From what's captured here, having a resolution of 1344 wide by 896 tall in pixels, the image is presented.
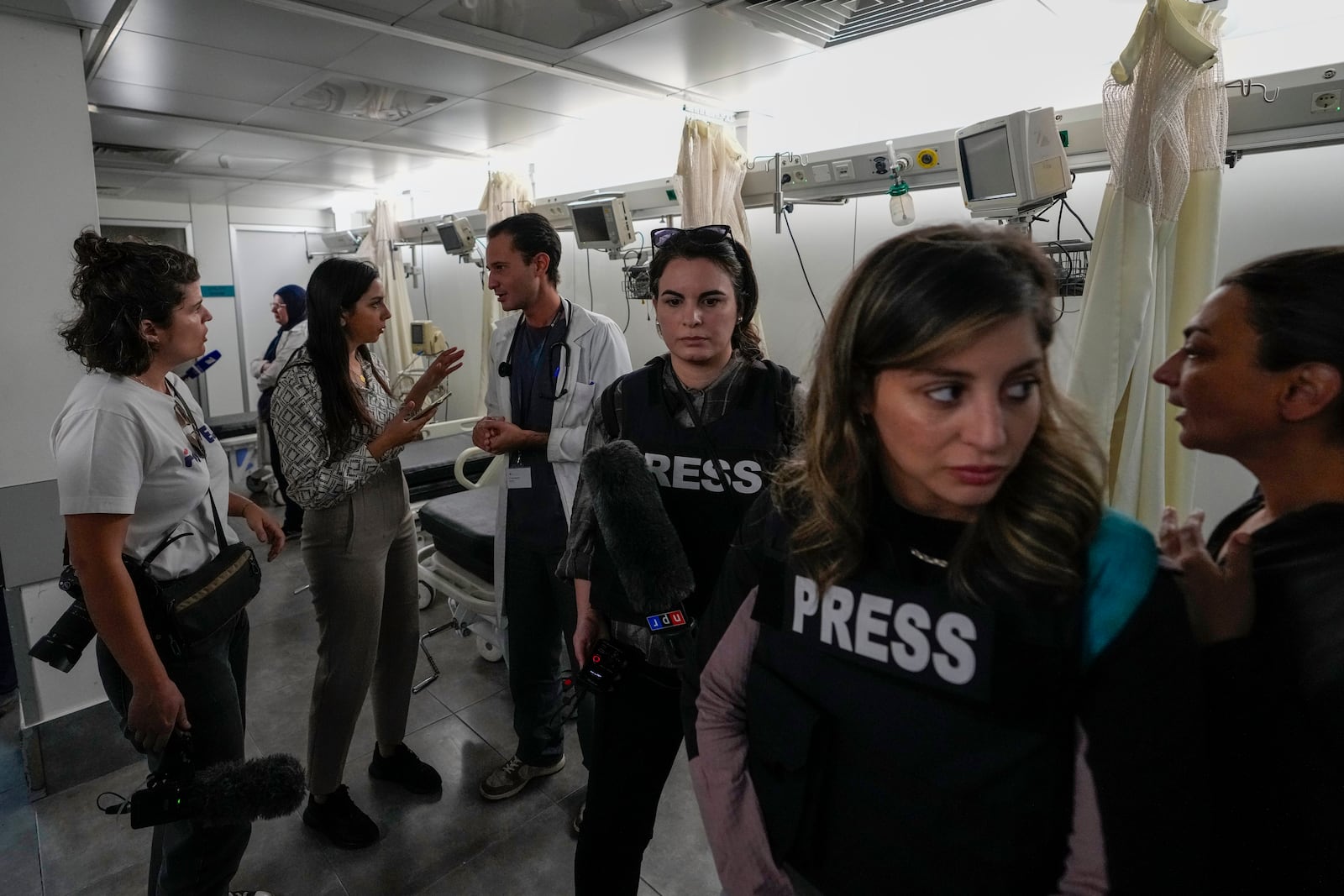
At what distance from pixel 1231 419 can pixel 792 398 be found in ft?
2.72

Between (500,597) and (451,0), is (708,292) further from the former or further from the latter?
(451,0)

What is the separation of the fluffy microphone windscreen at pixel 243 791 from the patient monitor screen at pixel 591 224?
127 inches

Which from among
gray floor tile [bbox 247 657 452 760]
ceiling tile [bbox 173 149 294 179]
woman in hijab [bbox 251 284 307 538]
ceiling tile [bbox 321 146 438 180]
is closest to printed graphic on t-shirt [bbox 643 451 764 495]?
gray floor tile [bbox 247 657 452 760]

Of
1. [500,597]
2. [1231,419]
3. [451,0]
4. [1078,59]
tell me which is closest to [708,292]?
[1231,419]

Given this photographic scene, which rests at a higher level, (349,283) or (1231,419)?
(349,283)

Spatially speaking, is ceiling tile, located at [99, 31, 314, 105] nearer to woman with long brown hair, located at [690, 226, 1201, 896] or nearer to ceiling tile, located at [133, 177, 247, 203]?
ceiling tile, located at [133, 177, 247, 203]

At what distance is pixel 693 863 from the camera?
2.33m

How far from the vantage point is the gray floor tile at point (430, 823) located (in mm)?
2258

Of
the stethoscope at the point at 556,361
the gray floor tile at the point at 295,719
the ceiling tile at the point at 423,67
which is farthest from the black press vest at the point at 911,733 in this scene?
the ceiling tile at the point at 423,67

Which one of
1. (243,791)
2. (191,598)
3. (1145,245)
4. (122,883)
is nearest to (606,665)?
(243,791)

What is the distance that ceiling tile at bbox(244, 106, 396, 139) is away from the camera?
14.7 ft

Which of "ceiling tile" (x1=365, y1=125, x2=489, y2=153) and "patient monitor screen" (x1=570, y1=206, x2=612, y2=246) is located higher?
"ceiling tile" (x1=365, y1=125, x2=489, y2=153)

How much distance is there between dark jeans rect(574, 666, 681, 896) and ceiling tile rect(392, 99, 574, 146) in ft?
12.8

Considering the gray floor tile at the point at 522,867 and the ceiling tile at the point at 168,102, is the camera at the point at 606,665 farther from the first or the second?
the ceiling tile at the point at 168,102
